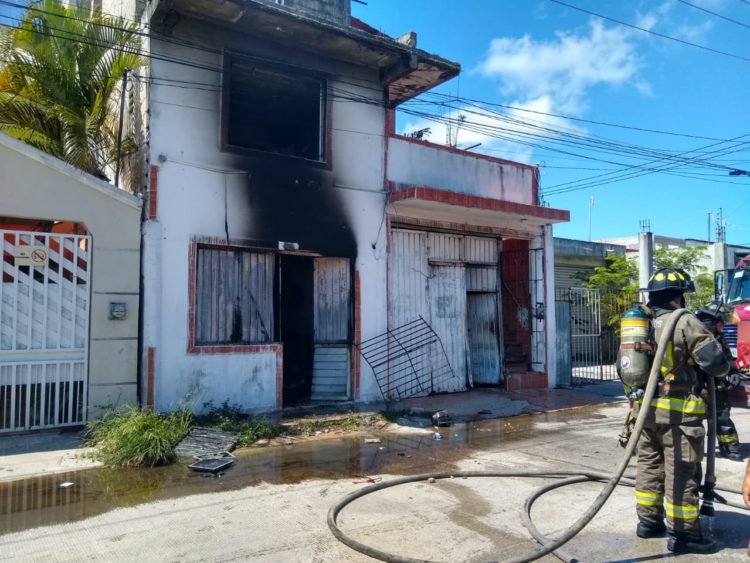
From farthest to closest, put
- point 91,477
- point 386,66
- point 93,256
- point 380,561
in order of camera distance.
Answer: point 386,66
point 93,256
point 91,477
point 380,561

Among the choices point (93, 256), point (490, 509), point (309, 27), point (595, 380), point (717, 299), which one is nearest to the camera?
point (490, 509)

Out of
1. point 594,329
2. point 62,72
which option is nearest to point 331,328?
point 62,72

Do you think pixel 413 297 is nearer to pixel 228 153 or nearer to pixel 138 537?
pixel 228 153

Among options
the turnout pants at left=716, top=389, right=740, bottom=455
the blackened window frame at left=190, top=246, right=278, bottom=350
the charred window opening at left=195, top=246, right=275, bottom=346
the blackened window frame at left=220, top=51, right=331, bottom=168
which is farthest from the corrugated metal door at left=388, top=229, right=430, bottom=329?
the turnout pants at left=716, top=389, right=740, bottom=455

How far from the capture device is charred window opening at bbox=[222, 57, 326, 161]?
9.20 metres

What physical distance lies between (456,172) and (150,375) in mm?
7139

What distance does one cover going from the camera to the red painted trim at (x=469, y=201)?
10067mm

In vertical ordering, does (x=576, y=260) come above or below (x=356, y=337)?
above

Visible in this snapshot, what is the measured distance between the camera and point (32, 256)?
723 cm

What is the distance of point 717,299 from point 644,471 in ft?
30.3

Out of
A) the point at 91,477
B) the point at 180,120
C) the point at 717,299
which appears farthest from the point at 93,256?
the point at 717,299

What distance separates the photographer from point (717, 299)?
11.9 metres

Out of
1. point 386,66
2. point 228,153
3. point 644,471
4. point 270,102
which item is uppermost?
point 386,66

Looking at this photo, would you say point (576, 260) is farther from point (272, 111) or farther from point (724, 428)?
point (724, 428)
